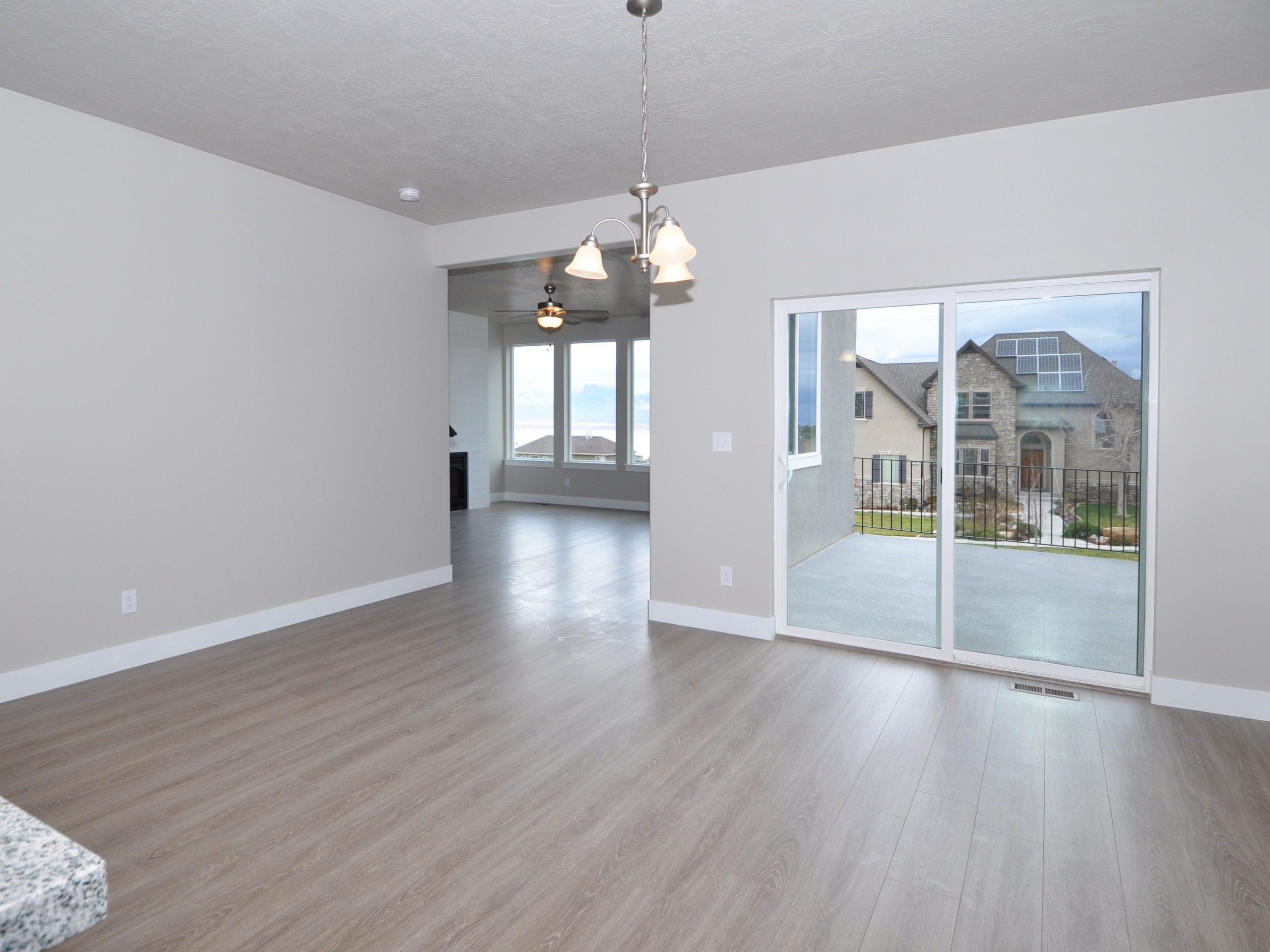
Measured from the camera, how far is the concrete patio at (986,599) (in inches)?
136

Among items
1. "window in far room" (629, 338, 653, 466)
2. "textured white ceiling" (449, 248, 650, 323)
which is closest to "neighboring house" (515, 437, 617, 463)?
"window in far room" (629, 338, 653, 466)

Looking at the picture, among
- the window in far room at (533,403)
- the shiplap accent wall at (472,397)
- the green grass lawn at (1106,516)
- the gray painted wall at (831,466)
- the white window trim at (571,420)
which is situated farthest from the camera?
the window in far room at (533,403)

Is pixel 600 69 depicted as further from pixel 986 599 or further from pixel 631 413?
pixel 631 413

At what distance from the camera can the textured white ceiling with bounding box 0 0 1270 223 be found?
2.51 m

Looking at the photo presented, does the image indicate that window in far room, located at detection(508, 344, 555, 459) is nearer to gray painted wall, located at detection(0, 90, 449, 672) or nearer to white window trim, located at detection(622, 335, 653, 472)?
white window trim, located at detection(622, 335, 653, 472)

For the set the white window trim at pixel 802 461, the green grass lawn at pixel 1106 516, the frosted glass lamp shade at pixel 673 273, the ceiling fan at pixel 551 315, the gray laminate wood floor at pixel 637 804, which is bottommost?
the gray laminate wood floor at pixel 637 804

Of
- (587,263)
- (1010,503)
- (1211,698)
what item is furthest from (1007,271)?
(587,263)

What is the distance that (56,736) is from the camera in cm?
286

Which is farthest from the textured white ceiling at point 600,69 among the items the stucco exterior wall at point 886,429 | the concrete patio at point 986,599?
the concrete patio at point 986,599

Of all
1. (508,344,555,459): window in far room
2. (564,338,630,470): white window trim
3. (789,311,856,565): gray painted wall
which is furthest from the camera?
(508,344,555,459): window in far room

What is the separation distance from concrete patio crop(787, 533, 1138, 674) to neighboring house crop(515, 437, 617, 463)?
6.18 m

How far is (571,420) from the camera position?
34.5ft

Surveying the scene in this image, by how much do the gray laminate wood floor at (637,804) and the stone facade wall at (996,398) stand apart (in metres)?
1.17

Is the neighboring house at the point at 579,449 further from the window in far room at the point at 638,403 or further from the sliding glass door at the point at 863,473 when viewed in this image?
the sliding glass door at the point at 863,473
